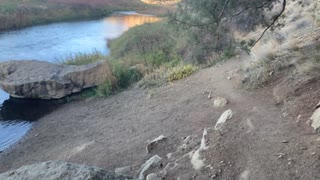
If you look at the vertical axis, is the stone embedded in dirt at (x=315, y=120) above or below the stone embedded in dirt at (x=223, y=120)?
above

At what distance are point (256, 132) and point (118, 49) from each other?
61.2 feet

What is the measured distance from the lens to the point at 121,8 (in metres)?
48.4

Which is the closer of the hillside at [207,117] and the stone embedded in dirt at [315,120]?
the hillside at [207,117]

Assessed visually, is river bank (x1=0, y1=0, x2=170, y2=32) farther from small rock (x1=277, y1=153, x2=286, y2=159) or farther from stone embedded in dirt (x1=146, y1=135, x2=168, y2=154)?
small rock (x1=277, y1=153, x2=286, y2=159)

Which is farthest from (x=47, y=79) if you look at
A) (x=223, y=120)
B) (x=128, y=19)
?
(x=128, y=19)

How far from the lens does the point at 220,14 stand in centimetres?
733

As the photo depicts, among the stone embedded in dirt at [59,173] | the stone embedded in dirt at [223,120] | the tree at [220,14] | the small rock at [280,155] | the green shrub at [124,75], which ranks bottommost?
the green shrub at [124,75]

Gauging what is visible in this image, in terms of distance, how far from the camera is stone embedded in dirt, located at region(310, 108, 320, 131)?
6746mm

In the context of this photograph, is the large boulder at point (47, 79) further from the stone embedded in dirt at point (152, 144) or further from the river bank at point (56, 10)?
the river bank at point (56, 10)

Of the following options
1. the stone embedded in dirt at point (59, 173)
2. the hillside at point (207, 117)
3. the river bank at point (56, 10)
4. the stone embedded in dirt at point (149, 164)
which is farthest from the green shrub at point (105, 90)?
the river bank at point (56, 10)

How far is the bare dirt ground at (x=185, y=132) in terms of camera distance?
623 centimetres

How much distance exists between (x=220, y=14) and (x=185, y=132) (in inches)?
123

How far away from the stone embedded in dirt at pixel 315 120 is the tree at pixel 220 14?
6.22ft

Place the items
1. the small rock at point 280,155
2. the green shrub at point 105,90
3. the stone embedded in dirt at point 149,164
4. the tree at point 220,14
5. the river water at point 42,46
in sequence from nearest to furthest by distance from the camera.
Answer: the small rock at point 280,155 < the stone embedded in dirt at point 149,164 < the tree at point 220,14 < the river water at point 42,46 < the green shrub at point 105,90
